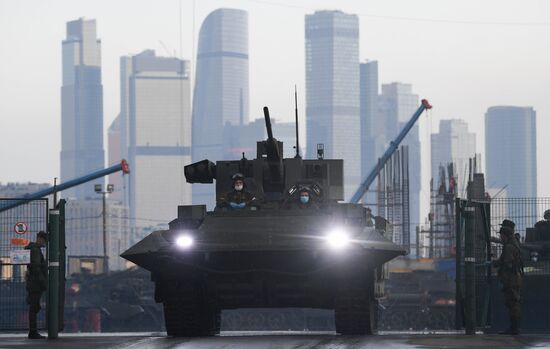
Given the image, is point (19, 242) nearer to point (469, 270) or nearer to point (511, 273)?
point (469, 270)

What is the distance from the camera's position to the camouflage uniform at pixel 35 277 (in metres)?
27.3

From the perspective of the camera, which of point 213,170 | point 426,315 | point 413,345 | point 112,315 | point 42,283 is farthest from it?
point 112,315

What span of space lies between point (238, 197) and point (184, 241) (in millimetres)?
2731

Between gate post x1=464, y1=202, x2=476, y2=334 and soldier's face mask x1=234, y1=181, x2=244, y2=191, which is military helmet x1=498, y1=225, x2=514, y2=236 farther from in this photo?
soldier's face mask x1=234, y1=181, x2=244, y2=191

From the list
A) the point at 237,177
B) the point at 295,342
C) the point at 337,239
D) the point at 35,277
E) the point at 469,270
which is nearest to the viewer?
the point at 295,342

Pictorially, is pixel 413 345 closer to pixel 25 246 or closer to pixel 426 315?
pixel 25 246

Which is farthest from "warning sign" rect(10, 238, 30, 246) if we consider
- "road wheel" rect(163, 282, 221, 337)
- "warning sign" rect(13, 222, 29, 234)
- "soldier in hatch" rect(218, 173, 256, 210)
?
"soldier in hatch" rect(218, 173, 256, 210)

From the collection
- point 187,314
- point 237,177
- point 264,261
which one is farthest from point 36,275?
point 264,261

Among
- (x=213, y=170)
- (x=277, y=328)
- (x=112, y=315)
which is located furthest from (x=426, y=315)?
(x=213, y=170)

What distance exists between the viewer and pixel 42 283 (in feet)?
90.1

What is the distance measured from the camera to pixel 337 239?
25.5m

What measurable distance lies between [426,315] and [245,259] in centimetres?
10131

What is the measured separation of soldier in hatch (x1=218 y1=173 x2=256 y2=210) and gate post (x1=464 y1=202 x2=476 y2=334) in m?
4.04

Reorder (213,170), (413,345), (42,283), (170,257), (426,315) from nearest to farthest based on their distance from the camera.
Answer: (413,345), (170,257), (42,283), (213,170), (426,315)
